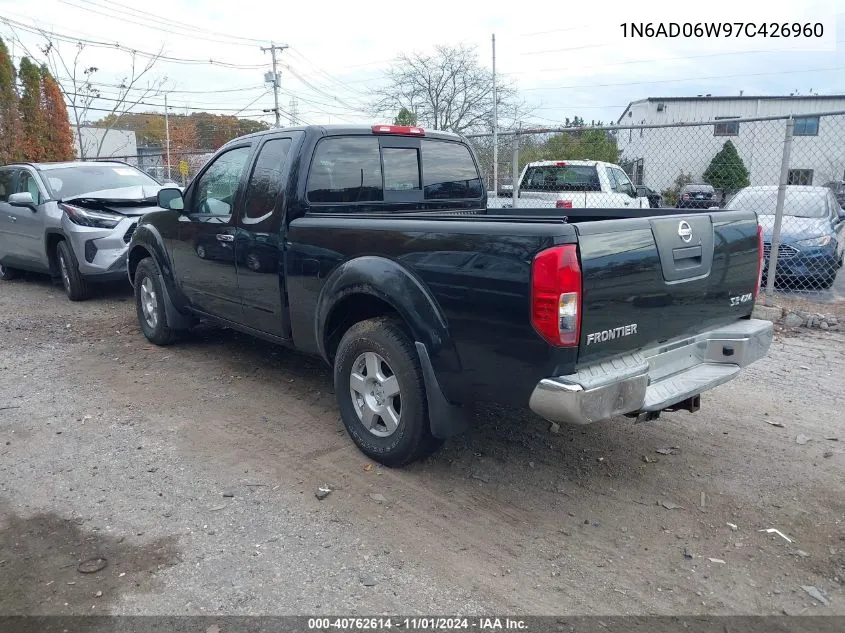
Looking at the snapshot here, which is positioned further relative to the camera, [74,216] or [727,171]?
[727,171]

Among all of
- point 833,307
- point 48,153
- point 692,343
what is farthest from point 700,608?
point 48,153

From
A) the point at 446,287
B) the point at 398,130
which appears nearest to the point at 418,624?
the point at 446,287

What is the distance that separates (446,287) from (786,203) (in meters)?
8.75

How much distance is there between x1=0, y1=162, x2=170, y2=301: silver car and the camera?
28.1 feet

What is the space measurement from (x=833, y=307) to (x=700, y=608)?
20.9ft

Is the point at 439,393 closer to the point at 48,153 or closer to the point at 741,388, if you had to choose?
the point at 741,388

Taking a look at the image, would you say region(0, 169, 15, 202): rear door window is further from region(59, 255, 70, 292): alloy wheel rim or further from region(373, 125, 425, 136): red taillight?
region(373, 125, 425, 136): red taillight

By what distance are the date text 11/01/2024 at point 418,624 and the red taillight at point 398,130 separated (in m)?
3.33

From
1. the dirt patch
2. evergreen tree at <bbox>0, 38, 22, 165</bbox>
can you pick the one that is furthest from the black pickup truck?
evergreen tree at <bbox>0, 38, 22, 165</bbox>

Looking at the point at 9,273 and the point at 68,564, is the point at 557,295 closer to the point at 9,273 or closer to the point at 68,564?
the point at 68,564

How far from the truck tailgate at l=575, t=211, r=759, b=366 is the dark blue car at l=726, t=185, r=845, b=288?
A: 486cm

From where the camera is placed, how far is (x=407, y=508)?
11.8ft

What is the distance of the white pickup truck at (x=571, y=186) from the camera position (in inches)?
435

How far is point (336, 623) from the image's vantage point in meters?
2.73
